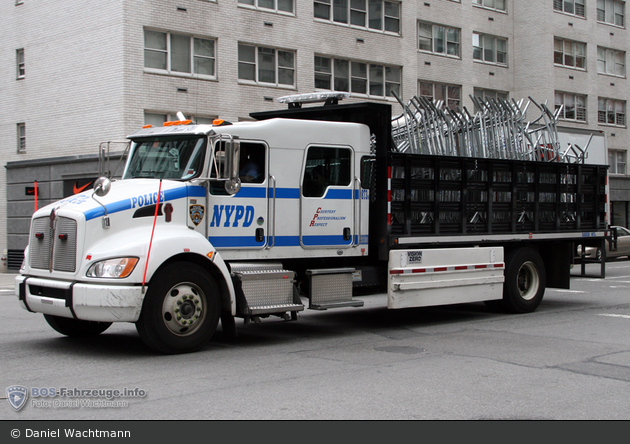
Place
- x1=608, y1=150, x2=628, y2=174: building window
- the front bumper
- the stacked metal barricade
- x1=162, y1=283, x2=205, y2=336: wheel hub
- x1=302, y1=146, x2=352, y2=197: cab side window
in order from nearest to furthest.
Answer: the front bumper → x1=162, y1=283, x2=205, y2=336: wheel hub → x1=302, y1=146, x2=352, y2=197: cab side window → the stacked metal barricade → x1=608, y1=150, x2=628, y2=174: building window

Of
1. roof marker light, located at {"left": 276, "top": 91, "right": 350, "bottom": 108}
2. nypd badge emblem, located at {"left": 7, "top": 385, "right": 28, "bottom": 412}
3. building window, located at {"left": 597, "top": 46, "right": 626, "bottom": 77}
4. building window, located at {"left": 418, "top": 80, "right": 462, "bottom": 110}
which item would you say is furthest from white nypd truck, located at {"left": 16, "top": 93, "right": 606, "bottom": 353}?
building window, located at {"left": 597, "top": 46, "right": 626, "bottom": 77}

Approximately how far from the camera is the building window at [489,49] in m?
36.8

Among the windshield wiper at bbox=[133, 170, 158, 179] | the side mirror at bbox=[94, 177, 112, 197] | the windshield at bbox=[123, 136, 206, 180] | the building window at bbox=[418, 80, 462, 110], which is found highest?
the building window at bbox=[418, 80, 462, 110]

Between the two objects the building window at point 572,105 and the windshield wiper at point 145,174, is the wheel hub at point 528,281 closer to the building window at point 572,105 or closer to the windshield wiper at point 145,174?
the windshield wiper at point 145,174

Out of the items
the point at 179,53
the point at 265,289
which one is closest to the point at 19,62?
the point at 179,53

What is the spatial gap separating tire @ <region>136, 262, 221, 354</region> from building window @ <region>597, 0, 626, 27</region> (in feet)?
134

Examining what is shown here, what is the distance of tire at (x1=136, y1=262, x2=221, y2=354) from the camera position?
8.20 m

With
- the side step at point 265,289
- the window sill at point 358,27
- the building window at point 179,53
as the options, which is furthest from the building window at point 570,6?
the side step at point 265,289

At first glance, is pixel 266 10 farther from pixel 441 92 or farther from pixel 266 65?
pixel 441 92

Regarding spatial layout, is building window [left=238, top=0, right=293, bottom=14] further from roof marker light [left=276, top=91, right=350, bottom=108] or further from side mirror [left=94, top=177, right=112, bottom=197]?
side mirror [left=94, top=177, right=112, bottom=197]

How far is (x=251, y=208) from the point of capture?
30.8 feet
